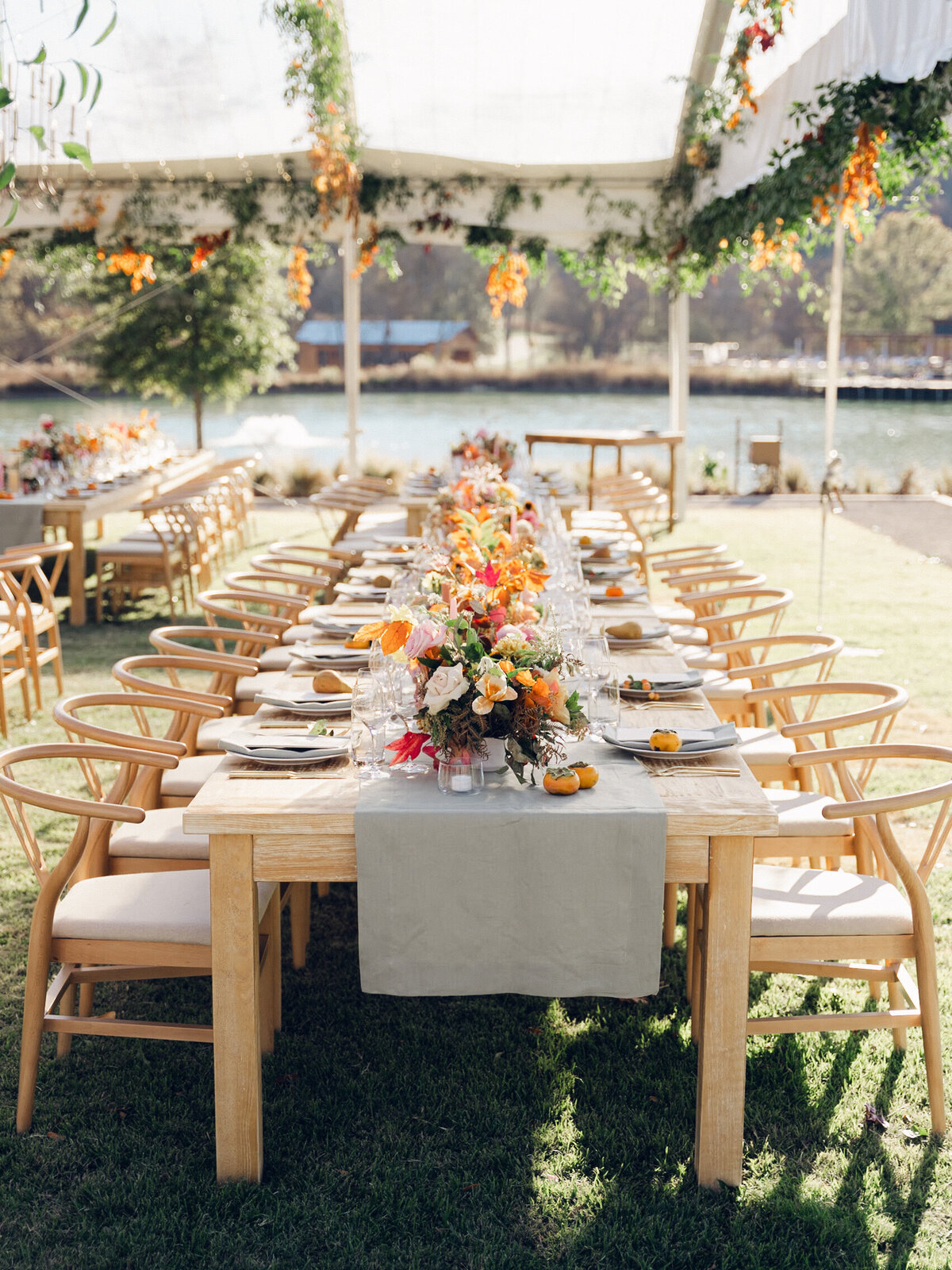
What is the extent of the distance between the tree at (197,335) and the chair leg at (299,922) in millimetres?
10814

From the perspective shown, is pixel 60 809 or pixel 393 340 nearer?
pixel 60 809

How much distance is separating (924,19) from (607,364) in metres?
25.0

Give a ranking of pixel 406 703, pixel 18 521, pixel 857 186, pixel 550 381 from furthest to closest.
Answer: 1. pixel 550 381
2. pixel 18 521
3. pixel 857 186
4. pixel 406 703

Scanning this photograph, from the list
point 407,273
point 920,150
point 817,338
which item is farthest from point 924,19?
point 817,338

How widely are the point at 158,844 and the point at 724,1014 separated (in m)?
1.43

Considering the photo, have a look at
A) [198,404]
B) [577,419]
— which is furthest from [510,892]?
[577,419]

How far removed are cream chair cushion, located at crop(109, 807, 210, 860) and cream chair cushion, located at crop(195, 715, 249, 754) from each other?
65cm

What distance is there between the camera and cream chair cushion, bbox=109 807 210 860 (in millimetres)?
2934

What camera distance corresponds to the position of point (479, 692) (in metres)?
2.39

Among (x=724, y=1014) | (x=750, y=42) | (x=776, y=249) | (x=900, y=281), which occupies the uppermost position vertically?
(x=900, y=281)

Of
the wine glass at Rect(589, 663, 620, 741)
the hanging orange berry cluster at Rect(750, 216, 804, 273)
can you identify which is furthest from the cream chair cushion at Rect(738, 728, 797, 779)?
the hanging orange berry cluster at Rect(750, 216, 804, 273)

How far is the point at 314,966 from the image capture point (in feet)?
11.5

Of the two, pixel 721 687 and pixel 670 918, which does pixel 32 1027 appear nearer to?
pixel 670 918

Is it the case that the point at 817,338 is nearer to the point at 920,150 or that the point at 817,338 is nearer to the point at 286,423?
the point at 286,423
